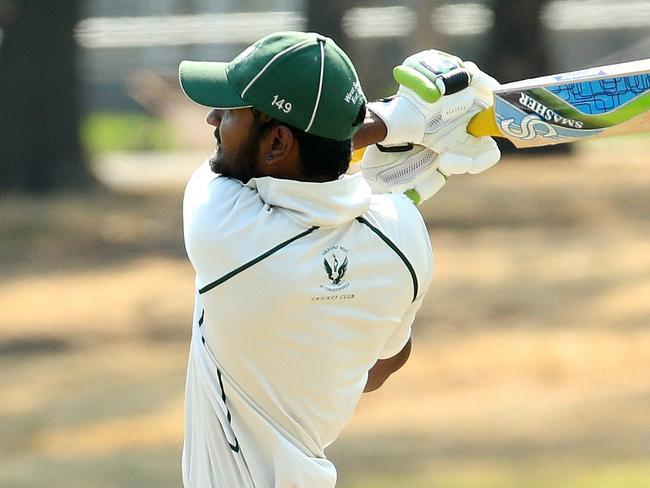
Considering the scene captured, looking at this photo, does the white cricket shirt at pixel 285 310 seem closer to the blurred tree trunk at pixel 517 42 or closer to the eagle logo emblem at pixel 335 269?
the eagle logo emblem at pixel 335 269

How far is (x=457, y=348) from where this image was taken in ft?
27.9

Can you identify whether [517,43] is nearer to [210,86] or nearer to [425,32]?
[425,32]

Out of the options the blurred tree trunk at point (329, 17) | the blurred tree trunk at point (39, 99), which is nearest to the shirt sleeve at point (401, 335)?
the blurred tree trunk at point (329, 17)

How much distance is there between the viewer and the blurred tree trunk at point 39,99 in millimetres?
11531

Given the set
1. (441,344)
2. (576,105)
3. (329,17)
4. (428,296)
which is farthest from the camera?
(329,17)

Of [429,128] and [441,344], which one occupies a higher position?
[429,128]

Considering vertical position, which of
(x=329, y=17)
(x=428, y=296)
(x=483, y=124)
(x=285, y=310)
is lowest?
(x=428, y=296)

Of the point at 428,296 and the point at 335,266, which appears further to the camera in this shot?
the point at 428,296

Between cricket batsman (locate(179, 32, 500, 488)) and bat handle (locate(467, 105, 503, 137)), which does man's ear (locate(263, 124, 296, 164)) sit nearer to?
cricket batsman (locate(179, 32, 500, 488))

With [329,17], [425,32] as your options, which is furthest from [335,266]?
[425,32]

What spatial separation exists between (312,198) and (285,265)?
0.12m

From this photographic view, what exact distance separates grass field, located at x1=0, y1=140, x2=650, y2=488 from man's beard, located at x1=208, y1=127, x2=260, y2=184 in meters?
3.88

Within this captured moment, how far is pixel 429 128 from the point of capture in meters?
2.55

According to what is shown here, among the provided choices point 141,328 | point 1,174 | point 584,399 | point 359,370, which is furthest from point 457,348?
point 359,370
